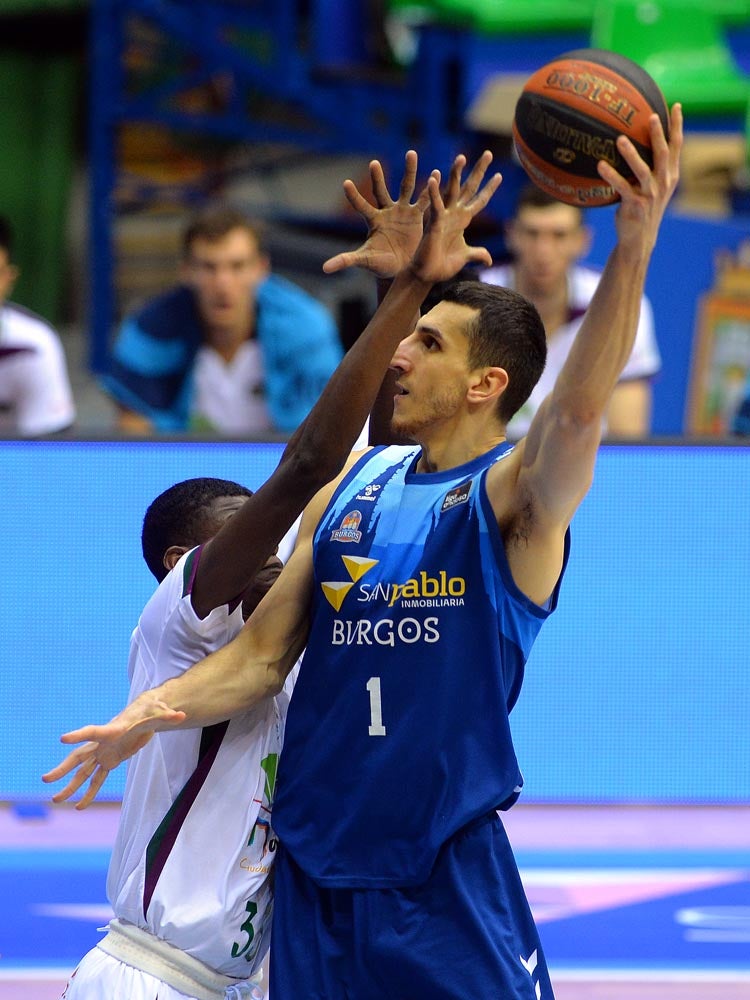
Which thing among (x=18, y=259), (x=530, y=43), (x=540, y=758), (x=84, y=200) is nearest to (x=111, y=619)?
(x=540, y=758)

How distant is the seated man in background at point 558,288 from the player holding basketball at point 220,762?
10.6ft

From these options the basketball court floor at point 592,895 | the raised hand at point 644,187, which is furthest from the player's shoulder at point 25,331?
the raised hand at point 644,187

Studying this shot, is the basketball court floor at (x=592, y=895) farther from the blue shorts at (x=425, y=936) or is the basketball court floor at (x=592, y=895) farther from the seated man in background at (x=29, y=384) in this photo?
the seated man in background at (x=29, y=384)

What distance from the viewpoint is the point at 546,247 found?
6617 mm

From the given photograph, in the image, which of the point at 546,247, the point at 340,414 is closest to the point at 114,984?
the point at 340,414

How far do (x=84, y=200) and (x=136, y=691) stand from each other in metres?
13.0

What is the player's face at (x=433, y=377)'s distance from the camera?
3377 mm

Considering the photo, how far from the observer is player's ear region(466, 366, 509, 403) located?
3.37 metres

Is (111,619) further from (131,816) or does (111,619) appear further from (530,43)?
(530,43)

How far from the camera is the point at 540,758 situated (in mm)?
5539

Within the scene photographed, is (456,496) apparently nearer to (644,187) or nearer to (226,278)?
(644,187)

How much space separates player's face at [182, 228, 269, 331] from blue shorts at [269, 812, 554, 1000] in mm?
3581

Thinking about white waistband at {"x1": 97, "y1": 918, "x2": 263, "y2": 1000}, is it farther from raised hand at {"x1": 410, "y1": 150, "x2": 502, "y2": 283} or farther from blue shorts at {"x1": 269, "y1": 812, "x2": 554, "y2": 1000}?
raised hand at {"x1": 410, "y1": 150, "x2": 502, "y2": 283}

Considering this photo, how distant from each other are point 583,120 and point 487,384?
59 cm
